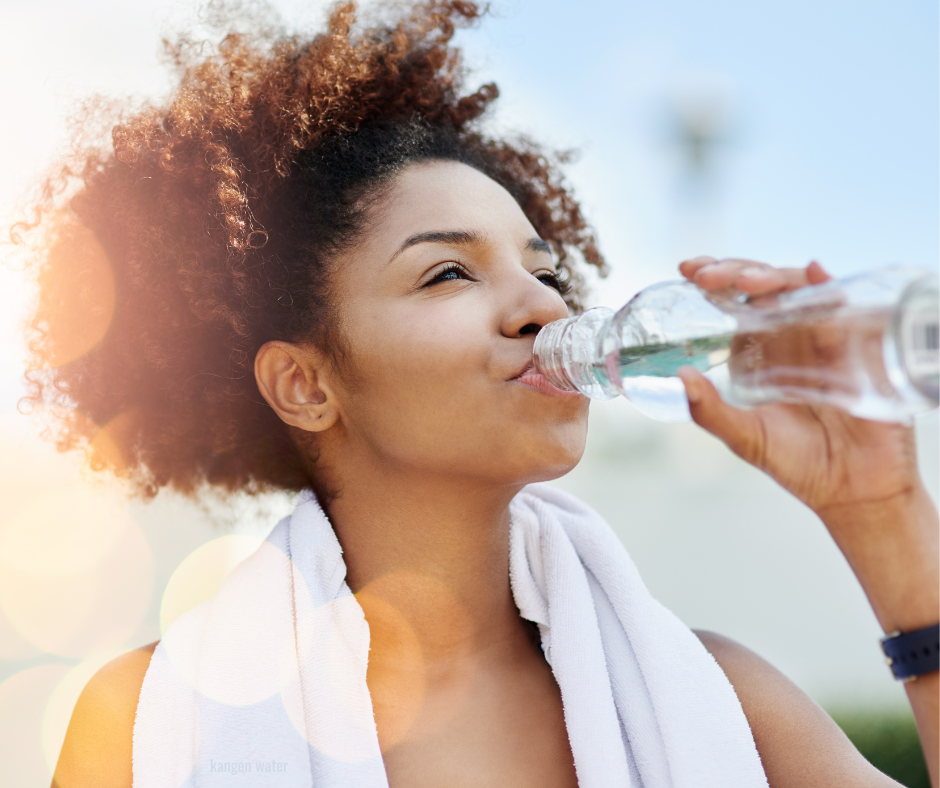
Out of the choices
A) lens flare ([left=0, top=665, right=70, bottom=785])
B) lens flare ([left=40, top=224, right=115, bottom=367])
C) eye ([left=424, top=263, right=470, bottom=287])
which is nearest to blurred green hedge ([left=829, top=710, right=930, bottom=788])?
eye ([left=424, top=263, right=470, bottom=287])

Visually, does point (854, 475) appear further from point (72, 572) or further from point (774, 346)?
point (72, 572)

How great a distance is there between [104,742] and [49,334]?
1.17 m

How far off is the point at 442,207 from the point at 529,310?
1.22ft

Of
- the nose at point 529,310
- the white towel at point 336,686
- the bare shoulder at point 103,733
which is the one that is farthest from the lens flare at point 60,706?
the nose at point 529,310

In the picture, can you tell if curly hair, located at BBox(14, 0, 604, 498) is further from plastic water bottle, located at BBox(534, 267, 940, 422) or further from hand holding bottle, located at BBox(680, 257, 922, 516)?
hand holding bottle, located at BBox(680, 257, 922, 516)

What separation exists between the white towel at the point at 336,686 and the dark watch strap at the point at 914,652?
1.82ft

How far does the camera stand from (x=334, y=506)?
6.00ft

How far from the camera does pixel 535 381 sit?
144cm

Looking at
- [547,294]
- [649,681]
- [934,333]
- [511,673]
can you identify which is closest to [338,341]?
[547,294]

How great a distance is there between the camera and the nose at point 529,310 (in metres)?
1.46

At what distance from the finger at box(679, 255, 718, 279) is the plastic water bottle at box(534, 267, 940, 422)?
0.11 feet

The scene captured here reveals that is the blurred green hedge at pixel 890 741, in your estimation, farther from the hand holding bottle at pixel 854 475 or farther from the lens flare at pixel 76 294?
the lens flare at pixel 76 294

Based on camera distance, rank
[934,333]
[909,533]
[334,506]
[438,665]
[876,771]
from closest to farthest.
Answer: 1. [934,333]
2. [909,533]
3. [876,771]
4. [438,665]
5. [334,506]

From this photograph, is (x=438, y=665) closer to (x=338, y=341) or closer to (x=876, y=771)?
(x=338, y=341)
